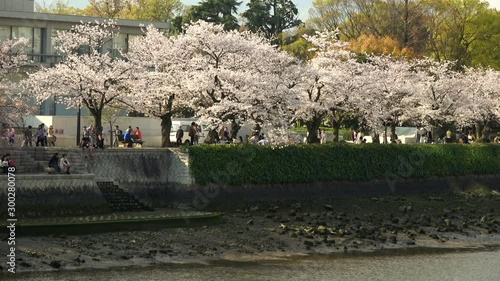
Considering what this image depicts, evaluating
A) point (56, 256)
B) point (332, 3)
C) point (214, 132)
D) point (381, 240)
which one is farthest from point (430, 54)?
→ point (56, 256)

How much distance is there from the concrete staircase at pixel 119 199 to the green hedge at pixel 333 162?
154 inches

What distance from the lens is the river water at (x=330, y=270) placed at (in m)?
27.8

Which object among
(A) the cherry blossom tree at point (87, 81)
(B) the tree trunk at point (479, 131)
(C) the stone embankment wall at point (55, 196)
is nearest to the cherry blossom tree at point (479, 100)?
(B) the tree trunk at point (479, 131)

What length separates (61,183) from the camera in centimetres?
3475

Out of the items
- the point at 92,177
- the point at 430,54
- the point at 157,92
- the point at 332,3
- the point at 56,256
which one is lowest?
the point at 56,256

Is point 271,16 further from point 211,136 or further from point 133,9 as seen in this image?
point 211,136

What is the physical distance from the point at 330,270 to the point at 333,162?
17035 millimetres

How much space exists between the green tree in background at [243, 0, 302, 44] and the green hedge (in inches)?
1504

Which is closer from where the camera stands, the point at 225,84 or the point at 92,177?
the point at 92,177

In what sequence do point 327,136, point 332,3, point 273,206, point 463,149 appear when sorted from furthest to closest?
point 332,3 → point 327,136 → point 463,149 → point 273,206

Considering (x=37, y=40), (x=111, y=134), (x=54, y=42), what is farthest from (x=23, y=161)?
(x=37, y=40)

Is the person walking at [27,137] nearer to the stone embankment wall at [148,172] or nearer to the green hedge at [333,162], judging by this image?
the stone embankment wall at [148,172]

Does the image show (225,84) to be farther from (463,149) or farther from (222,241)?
(463,149)

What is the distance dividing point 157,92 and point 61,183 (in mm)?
10146
